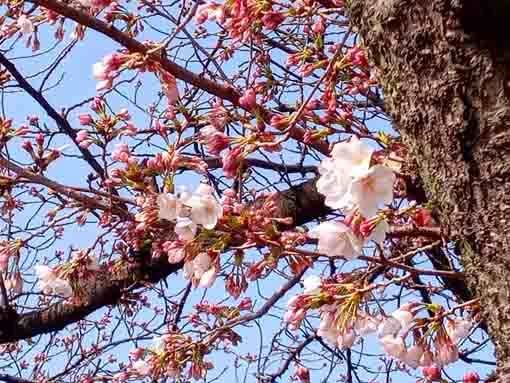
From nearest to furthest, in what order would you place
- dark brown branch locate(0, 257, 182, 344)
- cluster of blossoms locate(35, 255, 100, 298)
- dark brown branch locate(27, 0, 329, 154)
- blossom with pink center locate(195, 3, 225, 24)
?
dark brown branch locate(27, 0, 329, 154), blossom with pink center locate(195, 3, 225, 24), cluster of blossoms locate(35, 255, 100, 298), dark brown branch locate(0, 257, 182, 344)

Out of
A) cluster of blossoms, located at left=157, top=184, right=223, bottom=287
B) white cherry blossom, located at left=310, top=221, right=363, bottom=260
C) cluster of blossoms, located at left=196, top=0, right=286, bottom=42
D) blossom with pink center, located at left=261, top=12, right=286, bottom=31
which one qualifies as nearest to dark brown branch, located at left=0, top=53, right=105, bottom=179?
cluster of blossoms, located at left=196, top=0, right=286, bottom=42

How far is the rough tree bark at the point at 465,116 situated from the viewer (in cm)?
94

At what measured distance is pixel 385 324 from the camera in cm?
143

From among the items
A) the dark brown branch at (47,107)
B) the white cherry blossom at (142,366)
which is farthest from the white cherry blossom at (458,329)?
the dark brown branch at (47,107)

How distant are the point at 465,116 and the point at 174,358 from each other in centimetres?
97

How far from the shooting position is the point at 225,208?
1.39 metres

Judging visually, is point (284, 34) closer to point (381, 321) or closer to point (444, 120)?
point (381, 321)

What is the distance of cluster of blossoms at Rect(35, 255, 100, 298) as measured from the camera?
196 cm

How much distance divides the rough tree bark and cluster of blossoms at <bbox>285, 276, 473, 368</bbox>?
0.31 meters

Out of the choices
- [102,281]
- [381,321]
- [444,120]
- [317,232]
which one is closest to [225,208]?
[317,232]

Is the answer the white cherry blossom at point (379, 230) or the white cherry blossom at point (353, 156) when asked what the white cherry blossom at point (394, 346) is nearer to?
the white cherry blossom at point (379, 230)

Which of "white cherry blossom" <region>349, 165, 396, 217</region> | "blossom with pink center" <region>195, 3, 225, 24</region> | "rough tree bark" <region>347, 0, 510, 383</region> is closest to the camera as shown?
"rough tree bark" <region>347, 0, 510, 383</region>

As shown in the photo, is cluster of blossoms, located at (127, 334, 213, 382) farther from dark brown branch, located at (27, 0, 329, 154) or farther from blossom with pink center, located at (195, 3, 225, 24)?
blossom with pink center, located at (195, 3, 225, 24)

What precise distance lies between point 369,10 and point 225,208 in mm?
513
